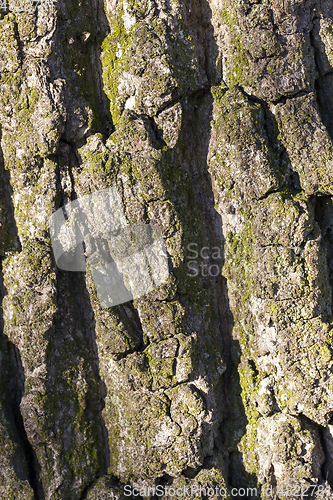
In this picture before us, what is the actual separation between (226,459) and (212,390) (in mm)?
563

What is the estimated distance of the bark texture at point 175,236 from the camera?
2680 millimetres

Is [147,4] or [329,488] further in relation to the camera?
[329,488]

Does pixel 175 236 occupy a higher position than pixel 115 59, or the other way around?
pixel 115 59

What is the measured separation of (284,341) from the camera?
2.76 meters

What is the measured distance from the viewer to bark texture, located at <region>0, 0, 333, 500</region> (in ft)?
8.79

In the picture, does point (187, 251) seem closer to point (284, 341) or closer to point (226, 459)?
point (284, 341)

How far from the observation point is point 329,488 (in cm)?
284

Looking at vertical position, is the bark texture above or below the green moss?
below

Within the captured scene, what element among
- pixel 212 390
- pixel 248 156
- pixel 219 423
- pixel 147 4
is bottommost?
pixel 219 423

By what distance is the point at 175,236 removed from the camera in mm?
2730

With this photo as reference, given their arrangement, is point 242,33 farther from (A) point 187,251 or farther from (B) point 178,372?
(B) point 178,372

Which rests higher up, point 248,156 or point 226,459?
point 248,156

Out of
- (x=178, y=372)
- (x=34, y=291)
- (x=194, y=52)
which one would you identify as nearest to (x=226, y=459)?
(x=178, y=372)

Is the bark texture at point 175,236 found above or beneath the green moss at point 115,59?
beneath
